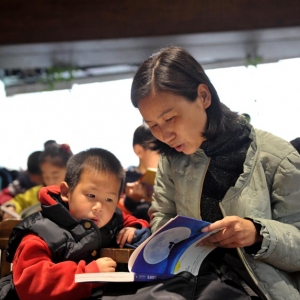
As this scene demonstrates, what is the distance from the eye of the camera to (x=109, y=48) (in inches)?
134

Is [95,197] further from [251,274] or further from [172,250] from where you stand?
[251,274]

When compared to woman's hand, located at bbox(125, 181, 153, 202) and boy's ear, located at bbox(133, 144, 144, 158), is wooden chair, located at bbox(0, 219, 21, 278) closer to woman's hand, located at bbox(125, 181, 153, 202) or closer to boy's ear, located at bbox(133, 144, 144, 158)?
woman's hand, located at bbox(125, 181, 153, 202)

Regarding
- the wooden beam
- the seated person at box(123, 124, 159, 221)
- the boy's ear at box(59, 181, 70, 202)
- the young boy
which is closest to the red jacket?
the young boy

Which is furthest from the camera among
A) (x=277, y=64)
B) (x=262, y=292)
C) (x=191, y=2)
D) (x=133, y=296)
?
(x=277, y=64)

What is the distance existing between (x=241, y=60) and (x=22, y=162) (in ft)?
6.57

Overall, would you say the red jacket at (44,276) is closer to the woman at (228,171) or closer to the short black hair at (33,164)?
the woman at (228,171)

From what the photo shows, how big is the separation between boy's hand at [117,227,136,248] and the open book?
10.3 inches

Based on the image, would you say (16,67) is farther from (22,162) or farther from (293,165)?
(293,165)

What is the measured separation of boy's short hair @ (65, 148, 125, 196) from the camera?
135 centimetres

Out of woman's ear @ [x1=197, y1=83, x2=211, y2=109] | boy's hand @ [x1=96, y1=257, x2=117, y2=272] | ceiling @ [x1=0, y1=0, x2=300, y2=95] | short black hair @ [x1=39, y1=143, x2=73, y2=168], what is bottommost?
boy's hand @ [x1=96, y1=257, x2=117, y2=272]

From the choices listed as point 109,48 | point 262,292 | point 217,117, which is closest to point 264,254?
point 262,292

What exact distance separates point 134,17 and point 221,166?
185 centimetres

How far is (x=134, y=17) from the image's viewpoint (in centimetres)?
292

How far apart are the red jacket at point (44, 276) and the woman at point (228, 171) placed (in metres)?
0.33
